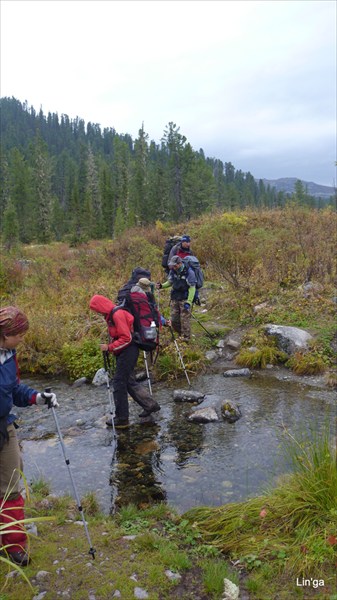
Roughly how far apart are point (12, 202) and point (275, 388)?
66.6 m

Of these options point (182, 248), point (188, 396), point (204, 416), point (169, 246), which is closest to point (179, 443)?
point (204, 416)

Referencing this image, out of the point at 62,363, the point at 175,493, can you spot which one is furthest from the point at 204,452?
the point at 62,363

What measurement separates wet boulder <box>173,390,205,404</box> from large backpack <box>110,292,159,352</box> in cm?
141

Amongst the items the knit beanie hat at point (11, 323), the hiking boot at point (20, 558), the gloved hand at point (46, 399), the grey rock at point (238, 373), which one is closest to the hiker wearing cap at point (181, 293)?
the grey rock at point (238, 373)

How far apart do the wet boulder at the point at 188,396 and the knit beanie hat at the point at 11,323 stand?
15.1ft

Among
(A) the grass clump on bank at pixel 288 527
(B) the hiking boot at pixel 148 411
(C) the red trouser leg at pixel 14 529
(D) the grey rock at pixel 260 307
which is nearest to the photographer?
(A) the grass clump on bank at pixel 288 527

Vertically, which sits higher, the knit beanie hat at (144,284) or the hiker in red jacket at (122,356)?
the knit beanie hat at (144,284)

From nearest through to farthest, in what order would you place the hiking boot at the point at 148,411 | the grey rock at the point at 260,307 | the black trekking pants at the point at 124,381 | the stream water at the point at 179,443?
the stream water at the point at 179,443, the black trekking pants at the point at 124,381, the hiking boot at the point at 148,411, the grey rock at the point at 260,307

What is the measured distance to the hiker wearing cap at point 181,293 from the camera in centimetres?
895

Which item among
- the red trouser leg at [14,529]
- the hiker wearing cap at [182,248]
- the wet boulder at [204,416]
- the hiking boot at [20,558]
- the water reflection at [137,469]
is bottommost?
the water reflection at [137,469]

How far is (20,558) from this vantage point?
3.38 meters

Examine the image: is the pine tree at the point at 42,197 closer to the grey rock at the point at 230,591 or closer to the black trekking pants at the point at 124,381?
the black trekking pants at the point at 124,381

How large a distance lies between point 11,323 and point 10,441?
3.40 feet

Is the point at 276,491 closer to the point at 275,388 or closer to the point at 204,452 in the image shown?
the point at 204,452
